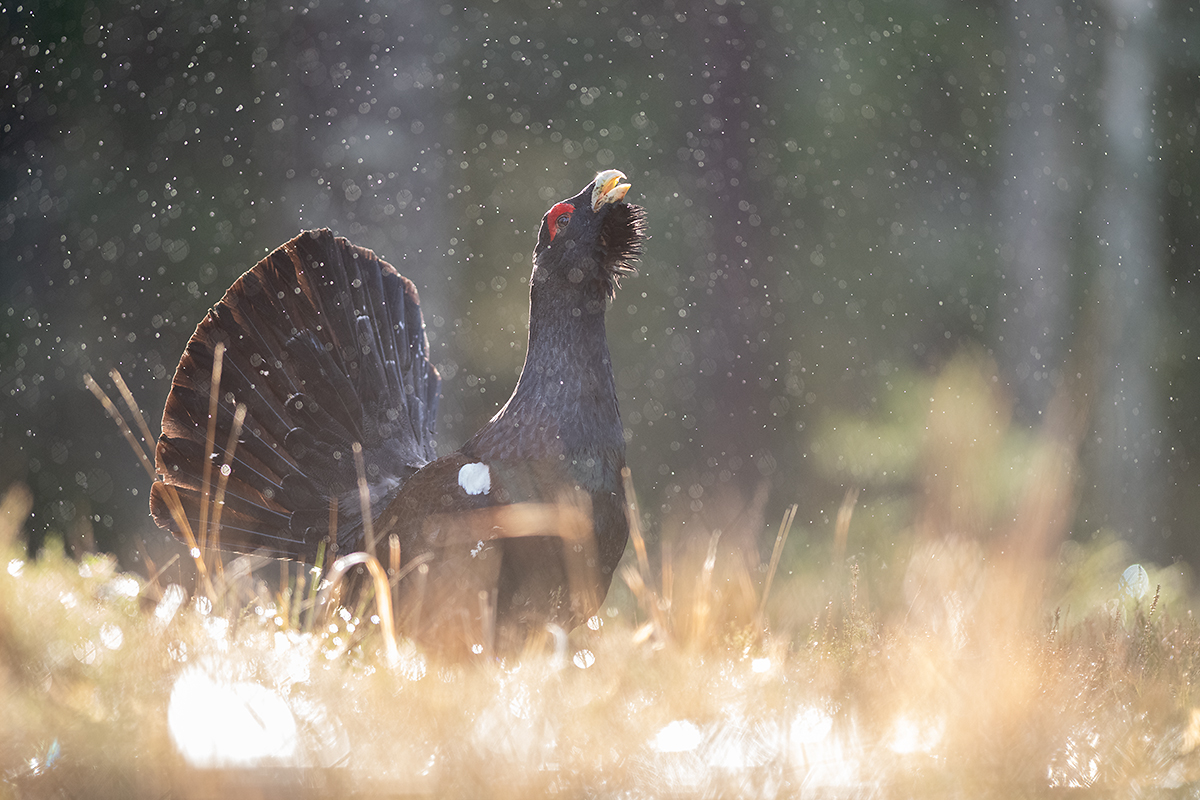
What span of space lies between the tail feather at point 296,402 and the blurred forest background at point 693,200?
4.33ft

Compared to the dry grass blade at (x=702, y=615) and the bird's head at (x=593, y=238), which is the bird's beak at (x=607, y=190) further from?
the dry grass blade at (x=702, y=615)

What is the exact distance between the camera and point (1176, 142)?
4402 mm

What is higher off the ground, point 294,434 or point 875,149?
point 875,149

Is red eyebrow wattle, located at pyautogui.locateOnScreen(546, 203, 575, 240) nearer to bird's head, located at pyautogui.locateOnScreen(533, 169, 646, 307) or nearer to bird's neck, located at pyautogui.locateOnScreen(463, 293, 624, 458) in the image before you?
bird's head, located at pyautogui.locateOnScreen(533, 169, 646, 307)

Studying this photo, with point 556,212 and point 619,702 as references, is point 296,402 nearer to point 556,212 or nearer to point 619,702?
point 556,212

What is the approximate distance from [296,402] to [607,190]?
1252mm

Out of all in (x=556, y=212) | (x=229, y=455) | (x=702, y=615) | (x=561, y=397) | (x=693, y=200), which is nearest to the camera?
(x=702, y=615)

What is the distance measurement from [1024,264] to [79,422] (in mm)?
5289

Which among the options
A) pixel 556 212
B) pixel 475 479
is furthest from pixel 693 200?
pixel 475 479

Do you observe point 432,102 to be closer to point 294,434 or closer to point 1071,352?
point 294,434

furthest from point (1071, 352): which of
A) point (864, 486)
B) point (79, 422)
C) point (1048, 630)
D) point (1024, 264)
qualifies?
point (79, 422)

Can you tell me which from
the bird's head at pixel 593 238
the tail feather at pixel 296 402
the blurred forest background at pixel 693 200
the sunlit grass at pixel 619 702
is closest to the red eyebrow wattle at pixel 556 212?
the bird's head at pixel 593 238

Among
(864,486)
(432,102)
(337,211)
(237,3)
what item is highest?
(237,3)

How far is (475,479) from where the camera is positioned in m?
2.17
